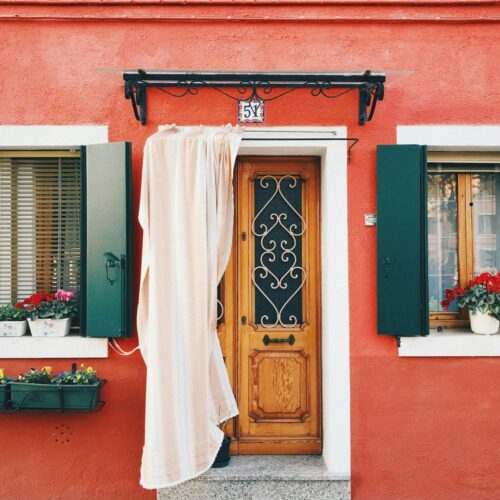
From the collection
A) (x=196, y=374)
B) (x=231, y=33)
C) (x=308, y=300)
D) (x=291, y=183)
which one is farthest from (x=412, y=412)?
(x=231, y=33)

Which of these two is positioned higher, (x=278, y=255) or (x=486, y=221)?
(x=486, y=221)

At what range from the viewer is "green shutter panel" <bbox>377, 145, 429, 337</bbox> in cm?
366

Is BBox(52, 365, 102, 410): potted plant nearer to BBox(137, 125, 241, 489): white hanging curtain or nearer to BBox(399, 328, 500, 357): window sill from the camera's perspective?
BBox(137, 125, 241, 489): white hanging curtain

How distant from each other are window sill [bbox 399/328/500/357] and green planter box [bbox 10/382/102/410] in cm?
242

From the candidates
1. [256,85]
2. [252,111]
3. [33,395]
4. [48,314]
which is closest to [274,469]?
[33,395]

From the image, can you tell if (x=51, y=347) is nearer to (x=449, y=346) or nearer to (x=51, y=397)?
(x=51, y=397)

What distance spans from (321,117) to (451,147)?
42.8 inches

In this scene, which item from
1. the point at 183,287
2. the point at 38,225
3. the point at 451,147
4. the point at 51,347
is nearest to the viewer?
the point at 183,287

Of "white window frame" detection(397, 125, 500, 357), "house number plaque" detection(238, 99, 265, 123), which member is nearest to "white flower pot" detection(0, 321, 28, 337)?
"house number plaque" detection(238, 99, 265, 123)

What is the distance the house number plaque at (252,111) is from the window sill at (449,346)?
2.09m

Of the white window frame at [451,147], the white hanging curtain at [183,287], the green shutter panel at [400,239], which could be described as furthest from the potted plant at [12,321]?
the white window frame at [451,147]

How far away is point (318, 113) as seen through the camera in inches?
149

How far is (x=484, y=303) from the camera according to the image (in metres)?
3.76

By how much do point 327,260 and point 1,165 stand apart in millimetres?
2829
